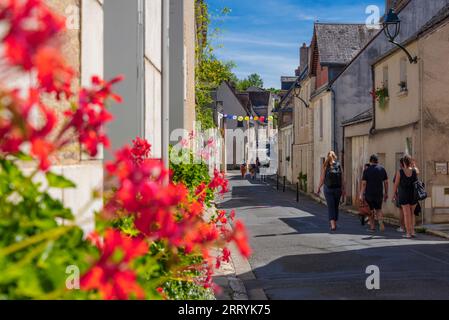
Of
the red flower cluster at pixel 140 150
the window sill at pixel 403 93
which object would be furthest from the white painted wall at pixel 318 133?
the red flower cluster at pixel 140 150

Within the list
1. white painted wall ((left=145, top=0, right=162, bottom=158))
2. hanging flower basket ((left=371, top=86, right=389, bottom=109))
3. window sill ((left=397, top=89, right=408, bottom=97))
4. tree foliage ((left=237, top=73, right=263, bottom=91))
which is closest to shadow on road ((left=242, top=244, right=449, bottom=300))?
white painted wall ((left=145, top=0, right=162, bottom=158))

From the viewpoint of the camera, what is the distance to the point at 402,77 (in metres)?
19.4

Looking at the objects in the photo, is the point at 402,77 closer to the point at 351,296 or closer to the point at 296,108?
the point at 351,296

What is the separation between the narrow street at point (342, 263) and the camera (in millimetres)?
7219

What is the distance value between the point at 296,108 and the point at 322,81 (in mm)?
9775

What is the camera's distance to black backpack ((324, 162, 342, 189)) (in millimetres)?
13672

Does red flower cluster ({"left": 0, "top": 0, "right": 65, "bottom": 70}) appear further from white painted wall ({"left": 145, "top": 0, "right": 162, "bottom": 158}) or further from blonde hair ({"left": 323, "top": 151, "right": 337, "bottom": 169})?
blonde hair ({"left": 323, "top": 151, "right": 337, "bottom": 169})

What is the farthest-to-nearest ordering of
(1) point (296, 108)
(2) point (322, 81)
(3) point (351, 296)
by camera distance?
(1) point (296, 108) → (2) point (322, 81) → (3) point (351, 296)

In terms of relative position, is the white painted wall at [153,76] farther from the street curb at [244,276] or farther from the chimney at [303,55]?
the chimney at [303,55]

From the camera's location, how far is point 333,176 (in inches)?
541

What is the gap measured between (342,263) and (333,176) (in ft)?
15.3

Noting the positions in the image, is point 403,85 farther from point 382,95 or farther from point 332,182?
point 332,182

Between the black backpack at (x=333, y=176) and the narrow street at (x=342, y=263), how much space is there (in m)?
1.01
